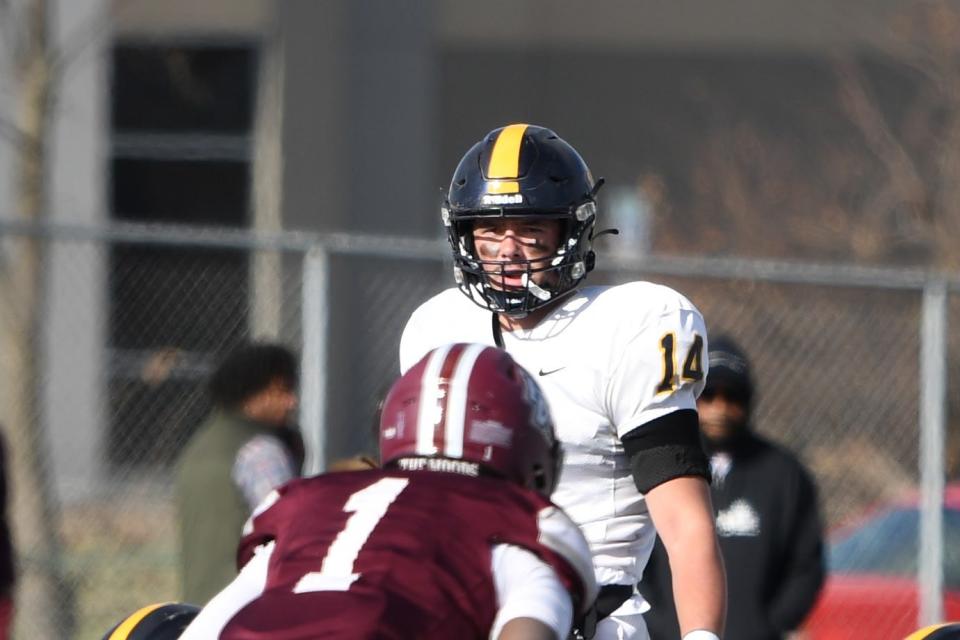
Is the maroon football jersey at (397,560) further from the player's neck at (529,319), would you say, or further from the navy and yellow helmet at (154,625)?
the player's neck at (529,319)

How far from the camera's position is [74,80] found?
14922mm

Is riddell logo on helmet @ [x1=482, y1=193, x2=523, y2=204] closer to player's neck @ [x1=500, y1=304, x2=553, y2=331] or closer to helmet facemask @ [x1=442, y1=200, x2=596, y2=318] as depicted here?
helmet facemask @ [x1=442, y1=200, x2=596, y2=318]

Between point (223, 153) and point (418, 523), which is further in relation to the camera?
point (223, 153)

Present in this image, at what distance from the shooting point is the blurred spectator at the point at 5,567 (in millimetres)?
6260

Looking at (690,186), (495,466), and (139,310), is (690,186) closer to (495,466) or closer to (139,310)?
(139,310)

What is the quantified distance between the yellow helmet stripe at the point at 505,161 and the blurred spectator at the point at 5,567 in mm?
3365

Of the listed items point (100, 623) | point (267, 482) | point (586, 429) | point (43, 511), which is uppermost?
point (586, 429)

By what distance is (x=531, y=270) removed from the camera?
3.54 m

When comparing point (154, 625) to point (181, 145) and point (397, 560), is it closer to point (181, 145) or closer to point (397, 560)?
point (397, 560)

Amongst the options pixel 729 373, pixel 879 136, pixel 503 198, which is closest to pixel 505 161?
pixel 503 198

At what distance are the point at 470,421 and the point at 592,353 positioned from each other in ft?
3.11

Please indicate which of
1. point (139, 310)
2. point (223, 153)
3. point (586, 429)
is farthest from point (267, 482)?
point (223, 153)

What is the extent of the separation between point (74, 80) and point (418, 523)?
13.1m

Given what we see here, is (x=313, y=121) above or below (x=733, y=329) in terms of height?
above
